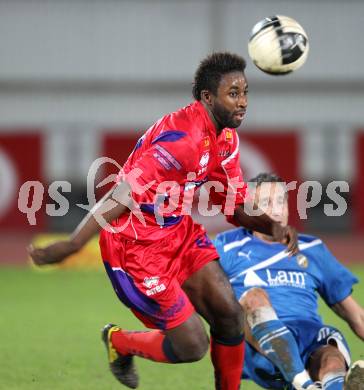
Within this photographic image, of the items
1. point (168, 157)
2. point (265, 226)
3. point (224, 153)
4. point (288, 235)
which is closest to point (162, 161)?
point (168, 157)

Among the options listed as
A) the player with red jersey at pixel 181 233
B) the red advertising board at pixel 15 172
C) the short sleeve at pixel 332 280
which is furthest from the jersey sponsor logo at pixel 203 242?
the red advertising board at pixel 15 172

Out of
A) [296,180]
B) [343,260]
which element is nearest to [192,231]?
[343,260]

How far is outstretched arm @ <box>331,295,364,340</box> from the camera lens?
18.7 ft

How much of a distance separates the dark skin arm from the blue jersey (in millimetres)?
161

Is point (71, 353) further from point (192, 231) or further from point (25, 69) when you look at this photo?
point (25, 69)

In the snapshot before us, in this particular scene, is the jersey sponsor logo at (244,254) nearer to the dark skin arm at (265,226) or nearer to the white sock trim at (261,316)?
the dark skin arm at (265,226)

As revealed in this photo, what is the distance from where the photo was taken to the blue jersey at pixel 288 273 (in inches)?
226

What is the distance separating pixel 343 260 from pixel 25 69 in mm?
9446

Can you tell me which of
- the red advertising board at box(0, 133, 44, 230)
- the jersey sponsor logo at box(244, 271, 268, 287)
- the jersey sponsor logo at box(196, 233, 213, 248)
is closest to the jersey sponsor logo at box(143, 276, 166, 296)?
the jersey sponsor logo at box(196, 233, 213, 248)

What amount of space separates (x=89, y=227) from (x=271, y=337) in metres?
1.20

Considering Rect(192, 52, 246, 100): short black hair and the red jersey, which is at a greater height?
Rect(192, 52, 246, 100): short black hair

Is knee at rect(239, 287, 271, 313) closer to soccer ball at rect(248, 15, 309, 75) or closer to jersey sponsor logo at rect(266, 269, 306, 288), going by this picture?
jersey sponsor logo at rect(266, 269, 306, 288)

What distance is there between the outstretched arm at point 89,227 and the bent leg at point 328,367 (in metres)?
1.35

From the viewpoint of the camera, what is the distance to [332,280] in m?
5.81
